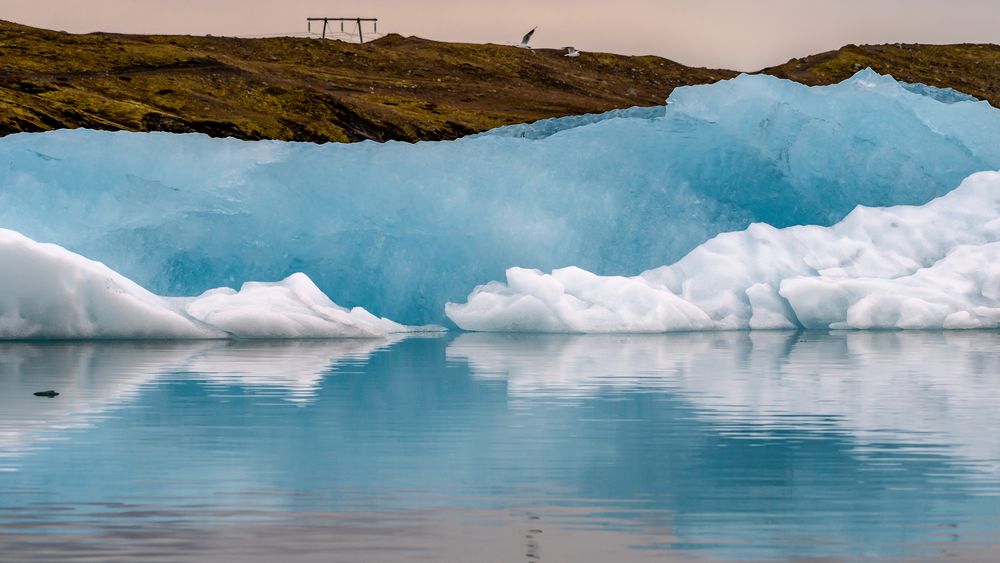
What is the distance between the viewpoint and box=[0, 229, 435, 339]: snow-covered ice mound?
17094 millimetres

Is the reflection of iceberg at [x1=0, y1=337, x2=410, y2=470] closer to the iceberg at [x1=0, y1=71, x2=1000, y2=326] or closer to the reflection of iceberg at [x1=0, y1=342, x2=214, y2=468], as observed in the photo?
the reflection of iceberg at [x1=0, y1=342, x2=214, y2=468]

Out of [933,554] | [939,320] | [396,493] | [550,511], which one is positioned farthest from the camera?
[939,320]

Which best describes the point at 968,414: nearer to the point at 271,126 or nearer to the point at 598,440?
the point at 598,440

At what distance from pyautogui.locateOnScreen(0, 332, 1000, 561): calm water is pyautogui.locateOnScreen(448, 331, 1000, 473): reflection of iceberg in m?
0.06

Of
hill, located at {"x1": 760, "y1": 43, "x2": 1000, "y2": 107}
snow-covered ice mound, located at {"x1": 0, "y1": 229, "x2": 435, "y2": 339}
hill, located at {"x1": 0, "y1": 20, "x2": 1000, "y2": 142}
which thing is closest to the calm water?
snow-covered ice mound, located at {"x1": 0, "y1": 229, "x2": 435, "y2": 339}

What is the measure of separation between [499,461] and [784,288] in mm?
12867

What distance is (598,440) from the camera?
901cm

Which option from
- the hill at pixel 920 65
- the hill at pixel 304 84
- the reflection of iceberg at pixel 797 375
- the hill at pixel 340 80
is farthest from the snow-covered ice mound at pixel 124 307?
the hill at pixel 920 65

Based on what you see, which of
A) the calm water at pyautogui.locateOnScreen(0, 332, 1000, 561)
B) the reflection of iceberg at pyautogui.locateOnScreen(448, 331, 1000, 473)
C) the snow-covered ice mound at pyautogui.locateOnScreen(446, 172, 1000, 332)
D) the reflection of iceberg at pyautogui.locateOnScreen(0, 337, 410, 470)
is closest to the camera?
the calm water at pyautogui.locateOnScreen(0, 332, 1000, 561)

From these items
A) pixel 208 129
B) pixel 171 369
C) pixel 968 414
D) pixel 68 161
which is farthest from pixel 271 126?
pixel 968 414

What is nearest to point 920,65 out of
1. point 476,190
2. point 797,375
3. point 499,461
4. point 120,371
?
point 476,190

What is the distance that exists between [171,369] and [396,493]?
742 centimetres

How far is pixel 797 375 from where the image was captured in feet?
44.1

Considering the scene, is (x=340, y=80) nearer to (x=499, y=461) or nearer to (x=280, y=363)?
(x=280, y=363)
